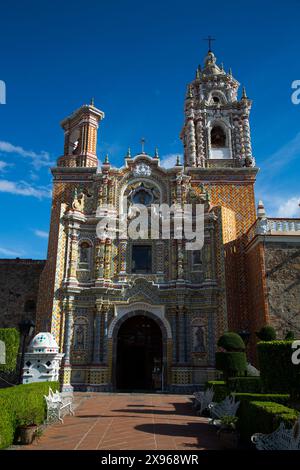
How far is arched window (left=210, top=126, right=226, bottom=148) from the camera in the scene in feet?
84.1

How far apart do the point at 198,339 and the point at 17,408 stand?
13196 millimetres

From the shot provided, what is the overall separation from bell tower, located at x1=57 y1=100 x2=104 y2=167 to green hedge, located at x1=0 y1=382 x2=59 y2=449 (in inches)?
644

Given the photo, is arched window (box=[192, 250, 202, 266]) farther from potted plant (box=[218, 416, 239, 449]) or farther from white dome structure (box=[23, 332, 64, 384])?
potted plant (box=[218, 416, 239, 449])

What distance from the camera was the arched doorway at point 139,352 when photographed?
68.0ft

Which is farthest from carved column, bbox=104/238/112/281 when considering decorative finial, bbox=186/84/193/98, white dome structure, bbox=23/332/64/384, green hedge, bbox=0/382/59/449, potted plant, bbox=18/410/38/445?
potted plant, bbox=18/410/38/445

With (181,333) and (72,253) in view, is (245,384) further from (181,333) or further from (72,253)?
(72,253)

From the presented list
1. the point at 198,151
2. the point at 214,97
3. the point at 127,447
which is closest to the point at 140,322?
the point at 198,151

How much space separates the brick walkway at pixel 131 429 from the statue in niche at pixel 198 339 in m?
5.12

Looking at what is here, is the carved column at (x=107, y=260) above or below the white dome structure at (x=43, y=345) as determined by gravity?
above

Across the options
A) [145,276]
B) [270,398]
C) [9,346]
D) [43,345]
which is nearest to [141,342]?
[145,276]

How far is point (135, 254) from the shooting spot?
22.1 m

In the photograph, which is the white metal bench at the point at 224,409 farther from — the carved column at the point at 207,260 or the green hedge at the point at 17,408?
the carved column at the point at 207,260

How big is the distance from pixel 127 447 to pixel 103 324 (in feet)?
42.3

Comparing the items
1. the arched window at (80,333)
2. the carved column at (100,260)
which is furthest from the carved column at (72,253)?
the arched window at (80,333)
